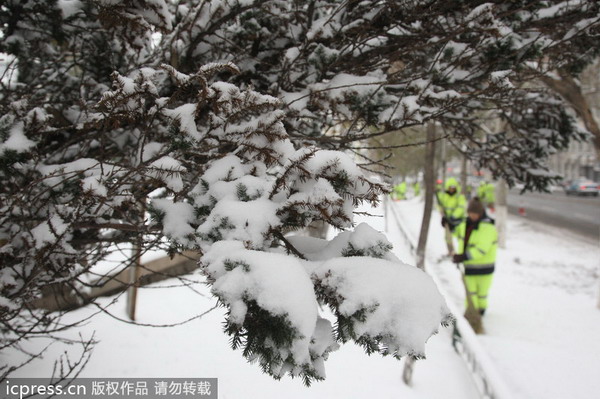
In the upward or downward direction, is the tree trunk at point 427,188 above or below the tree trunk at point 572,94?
below

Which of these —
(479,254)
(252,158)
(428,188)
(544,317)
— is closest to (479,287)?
(479,254)

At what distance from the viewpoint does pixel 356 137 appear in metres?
2.39

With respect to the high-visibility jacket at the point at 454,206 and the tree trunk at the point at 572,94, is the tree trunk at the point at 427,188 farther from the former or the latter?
the high-visibility jacket at the point at 454,206

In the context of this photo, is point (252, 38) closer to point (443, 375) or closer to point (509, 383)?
point (443, 375)

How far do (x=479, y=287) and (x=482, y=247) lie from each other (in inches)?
27.0

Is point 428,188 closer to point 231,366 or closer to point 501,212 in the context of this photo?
point 231,366

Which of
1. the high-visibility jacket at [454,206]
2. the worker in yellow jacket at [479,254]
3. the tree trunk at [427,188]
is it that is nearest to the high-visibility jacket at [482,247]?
the worker in yellow jacket at [479,254]

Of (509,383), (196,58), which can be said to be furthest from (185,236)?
(509,383)

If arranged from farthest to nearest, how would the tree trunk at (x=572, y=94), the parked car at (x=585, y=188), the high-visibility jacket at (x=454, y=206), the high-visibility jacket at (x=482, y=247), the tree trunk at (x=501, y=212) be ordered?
the parked car at (x=585, y=188) → the tree trunk at (x=501, y=212) → the high-visibility jacket at (x=454, y=206) → the high-visibility jacket at (x=482, y=247) → the tree trunk at (x=572, y=94)

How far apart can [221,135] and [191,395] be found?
2.42m

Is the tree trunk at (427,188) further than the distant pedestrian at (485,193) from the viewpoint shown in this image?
No

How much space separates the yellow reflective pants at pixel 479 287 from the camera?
19.6 feet

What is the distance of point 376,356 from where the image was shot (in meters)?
4.46

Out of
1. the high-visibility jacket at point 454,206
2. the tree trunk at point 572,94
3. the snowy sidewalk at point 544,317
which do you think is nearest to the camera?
the snowy sidewalk at point 544,317
